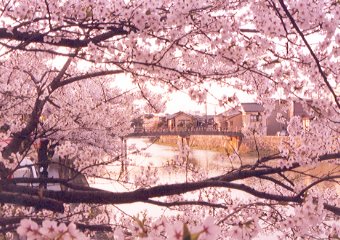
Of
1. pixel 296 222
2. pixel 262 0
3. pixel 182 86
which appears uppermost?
pixel 262 0

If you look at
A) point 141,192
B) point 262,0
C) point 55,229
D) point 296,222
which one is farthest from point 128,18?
point 55,229

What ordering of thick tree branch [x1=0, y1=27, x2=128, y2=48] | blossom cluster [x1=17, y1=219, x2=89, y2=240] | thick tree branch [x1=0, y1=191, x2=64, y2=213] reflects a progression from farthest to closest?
thick tree branch [x1=0, y1=27, x2=128, y2=48] < thick tree branch [x1=0, y1=191, x2=64, y2=213] < blossom cluster [x1=17, y1=219, x2=89, y2=240]

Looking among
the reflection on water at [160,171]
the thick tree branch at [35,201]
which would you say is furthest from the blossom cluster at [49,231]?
the reflection on water at [160,171]

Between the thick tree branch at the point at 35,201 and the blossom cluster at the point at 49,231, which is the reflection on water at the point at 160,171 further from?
the blossom cluster at the point at 49,231

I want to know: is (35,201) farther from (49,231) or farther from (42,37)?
(49,231)

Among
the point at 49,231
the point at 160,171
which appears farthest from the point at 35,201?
the point at 160,171

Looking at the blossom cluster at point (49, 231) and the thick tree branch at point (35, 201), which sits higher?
the blossom cluster at point (49, 231)

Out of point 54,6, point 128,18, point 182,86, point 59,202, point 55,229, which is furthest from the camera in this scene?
point 182,86

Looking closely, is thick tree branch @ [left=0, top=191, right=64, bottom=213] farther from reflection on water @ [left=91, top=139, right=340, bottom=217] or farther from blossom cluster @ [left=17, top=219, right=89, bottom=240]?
reflection on water @ [left=91, top=139, right=340, bottom=217]

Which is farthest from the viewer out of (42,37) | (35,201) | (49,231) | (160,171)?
(160,171)

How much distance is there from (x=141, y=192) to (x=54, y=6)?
2.01 meters

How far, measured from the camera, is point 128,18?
3850 mm

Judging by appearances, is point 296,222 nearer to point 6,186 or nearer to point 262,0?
point 262,0

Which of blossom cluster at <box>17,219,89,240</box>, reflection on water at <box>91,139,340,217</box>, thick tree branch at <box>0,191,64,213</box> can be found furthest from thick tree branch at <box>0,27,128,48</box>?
blossom cluster at <box>17,219,89,240</box>
